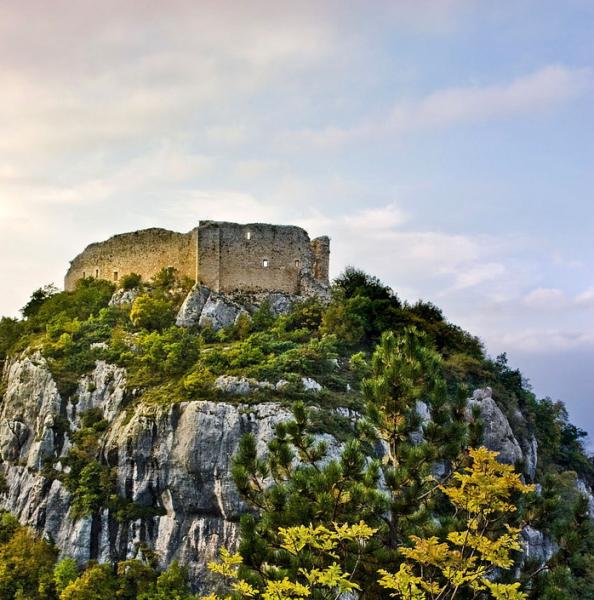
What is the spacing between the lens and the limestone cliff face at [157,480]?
2532cm

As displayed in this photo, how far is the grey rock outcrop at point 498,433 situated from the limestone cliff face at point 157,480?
16cm

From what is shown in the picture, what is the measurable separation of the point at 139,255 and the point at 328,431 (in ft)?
57.1

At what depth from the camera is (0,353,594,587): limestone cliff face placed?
25319mm

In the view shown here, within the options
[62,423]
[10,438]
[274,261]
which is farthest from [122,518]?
[274,261]

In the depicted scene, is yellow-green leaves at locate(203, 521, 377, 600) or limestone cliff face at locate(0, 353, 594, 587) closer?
yellow-green leaves at locate(203, 521, 377, 600)

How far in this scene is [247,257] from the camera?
119ft

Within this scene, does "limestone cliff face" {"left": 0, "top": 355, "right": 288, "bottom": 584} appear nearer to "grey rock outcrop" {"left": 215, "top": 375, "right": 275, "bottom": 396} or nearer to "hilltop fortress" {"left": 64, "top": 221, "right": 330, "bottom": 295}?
"grey rock outcrop" {"left": 215, "top": 375, "right": 275, "bottom": 396}

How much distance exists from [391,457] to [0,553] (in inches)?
708

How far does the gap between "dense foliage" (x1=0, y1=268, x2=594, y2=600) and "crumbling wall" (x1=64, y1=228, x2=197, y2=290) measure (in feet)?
2.44

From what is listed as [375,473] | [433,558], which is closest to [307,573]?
[433,558]

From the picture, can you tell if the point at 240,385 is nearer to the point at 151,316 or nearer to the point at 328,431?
the point at 328,431

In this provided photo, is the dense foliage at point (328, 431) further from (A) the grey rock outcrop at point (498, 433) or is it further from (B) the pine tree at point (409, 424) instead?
(A) the grey rock outcrop at point (498, 433)

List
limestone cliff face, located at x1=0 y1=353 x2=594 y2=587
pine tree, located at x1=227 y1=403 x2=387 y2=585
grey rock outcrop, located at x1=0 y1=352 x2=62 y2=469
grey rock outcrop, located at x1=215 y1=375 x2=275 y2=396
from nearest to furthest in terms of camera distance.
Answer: pine tree, located at x1=227 y1=403 x2=387 y2=585
limestone cliff face, located at x1=0 y1=353 x2=594 y2=587
grey rock outcrop, located at x1=215 y1=375 x2=275 y2=396
grey rock outcrop, located at x1=0 y1=352 x2=62 y2=469

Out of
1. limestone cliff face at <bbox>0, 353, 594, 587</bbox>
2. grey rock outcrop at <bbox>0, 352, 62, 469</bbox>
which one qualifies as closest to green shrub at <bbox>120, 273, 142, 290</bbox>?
grey rock outcrop at <bbox>0, 352, 62, 469</bbox>
